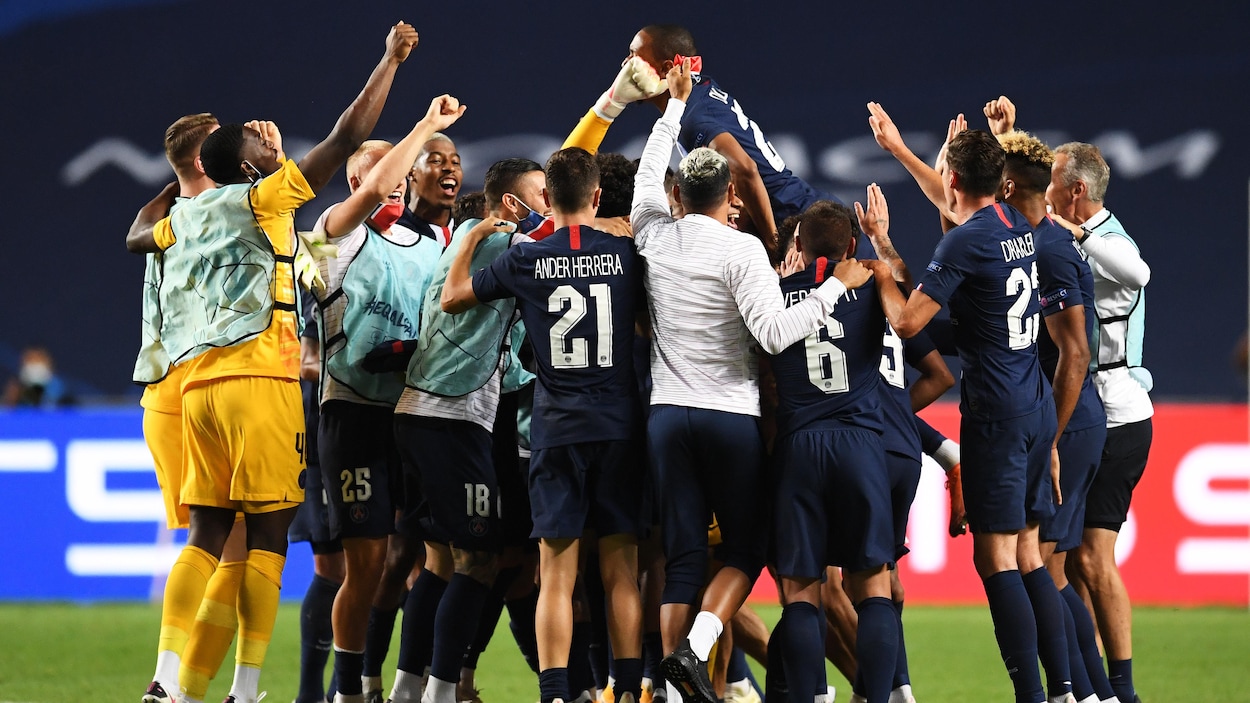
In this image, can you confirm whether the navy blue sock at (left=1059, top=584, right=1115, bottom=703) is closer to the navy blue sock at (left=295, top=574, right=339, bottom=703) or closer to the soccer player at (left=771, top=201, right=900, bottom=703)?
the soccer player at (left=771, top=201, right=900, bottom=703)

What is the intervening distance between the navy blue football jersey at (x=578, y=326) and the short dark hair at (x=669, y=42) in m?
1.23

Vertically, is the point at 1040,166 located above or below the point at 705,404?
above

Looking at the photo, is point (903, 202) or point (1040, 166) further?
point (903, 202)

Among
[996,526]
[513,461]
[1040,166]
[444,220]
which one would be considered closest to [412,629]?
→ [513,461]

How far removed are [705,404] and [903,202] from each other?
10.3 meters

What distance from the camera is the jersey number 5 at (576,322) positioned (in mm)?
5332

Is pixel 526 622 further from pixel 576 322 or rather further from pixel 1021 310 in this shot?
pixel 1021 310

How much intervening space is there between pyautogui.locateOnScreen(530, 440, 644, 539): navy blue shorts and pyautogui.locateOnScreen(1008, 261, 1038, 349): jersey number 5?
1.62m

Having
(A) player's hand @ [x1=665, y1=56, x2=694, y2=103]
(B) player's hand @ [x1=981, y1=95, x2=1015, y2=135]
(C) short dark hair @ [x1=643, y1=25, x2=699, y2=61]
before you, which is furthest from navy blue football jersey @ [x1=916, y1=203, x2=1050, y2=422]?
(C) short dark hair @ [x1=643, y1=25, x2=699, y2=61]

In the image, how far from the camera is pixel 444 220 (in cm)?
665

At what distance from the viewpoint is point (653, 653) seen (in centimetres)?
602

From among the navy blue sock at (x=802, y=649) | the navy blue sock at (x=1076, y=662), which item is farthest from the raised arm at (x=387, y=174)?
the navy blue sock at (x=1076, y=662)

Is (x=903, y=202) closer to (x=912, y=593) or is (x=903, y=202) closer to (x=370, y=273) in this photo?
(x=912, y=593)

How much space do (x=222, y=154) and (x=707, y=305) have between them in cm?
205
